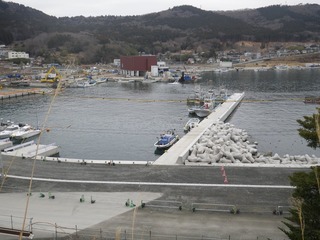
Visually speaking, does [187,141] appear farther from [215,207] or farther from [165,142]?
[215,207]

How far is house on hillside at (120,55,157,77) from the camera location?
70.0 metres

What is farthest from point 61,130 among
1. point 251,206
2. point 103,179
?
point 251,206

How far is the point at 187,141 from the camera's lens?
59.4ft

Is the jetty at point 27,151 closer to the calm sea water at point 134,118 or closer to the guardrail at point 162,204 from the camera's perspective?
the calm sea water at point 134,118

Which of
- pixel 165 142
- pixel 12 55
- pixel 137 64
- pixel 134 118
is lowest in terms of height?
pixel 134 118

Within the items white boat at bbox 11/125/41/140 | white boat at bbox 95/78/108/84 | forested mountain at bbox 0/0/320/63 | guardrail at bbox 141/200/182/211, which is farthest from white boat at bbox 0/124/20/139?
forested mountain at bbox 0/0/320/63

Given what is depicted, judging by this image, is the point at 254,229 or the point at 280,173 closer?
the point at 254,229

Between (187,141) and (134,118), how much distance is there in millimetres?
12757

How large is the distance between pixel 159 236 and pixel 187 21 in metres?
169

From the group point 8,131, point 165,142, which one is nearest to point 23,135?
point 8,131

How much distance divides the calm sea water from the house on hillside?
71.3ft

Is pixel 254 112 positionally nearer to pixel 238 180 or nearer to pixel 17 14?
pixel 238 180

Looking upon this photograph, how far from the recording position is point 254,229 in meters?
8.59

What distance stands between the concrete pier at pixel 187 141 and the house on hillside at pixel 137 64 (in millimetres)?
36530
